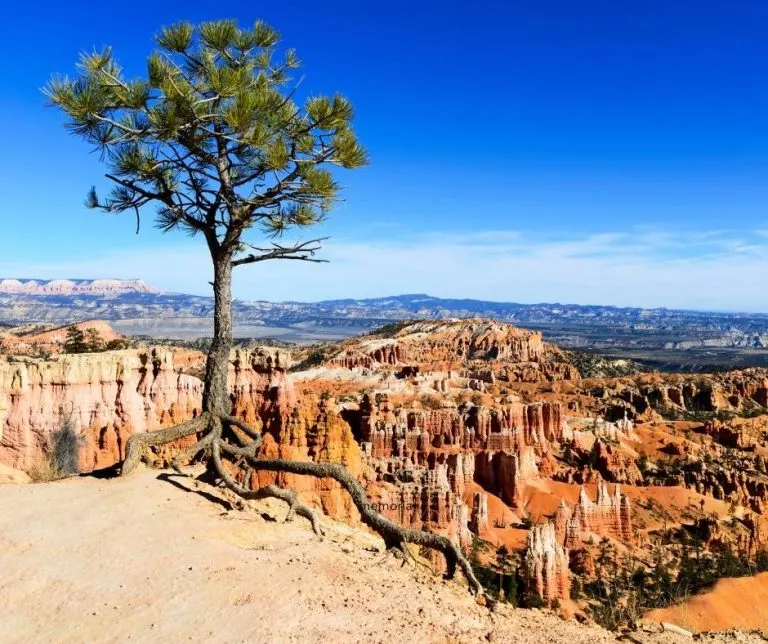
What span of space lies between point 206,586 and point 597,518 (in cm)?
3416

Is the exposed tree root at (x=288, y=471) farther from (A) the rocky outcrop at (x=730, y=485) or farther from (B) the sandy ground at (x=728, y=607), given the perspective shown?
(A) the rocky outcrop at (x=730, y=485)

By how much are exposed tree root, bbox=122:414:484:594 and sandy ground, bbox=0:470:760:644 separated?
297 millimetres

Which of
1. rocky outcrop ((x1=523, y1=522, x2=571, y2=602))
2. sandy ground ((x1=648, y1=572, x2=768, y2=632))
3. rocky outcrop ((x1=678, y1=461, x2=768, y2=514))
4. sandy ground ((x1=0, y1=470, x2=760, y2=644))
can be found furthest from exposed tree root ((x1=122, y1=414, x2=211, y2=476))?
rocky outcrop ((x1=678, y1=461, x2=768, y2=514))

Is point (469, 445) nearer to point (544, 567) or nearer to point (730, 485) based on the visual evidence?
point (730, 485)

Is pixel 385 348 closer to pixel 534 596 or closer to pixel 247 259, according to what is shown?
pixel 534 596

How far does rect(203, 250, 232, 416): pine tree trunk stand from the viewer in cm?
936

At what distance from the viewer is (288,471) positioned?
888cm

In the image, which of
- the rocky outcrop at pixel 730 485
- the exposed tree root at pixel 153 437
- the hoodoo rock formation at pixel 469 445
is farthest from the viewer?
the rocky outcrop at pixel 730 485

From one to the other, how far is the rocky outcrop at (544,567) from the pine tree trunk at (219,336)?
716 inches

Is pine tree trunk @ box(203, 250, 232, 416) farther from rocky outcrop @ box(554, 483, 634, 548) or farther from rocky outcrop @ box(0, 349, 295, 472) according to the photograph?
rocky outcrop @ box(554, 483, 634, 548)

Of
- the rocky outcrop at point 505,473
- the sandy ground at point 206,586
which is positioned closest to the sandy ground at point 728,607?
the sandy ground at point 206,586

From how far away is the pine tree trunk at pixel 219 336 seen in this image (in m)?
9.36

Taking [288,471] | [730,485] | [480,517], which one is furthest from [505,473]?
[288,471]

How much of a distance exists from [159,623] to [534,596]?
20390 millimetres
